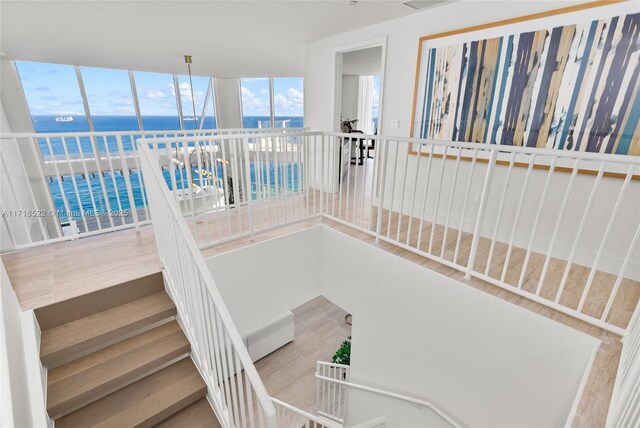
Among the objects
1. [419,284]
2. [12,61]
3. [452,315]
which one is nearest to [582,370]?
[452,315]

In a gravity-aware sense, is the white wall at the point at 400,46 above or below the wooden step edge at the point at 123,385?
above

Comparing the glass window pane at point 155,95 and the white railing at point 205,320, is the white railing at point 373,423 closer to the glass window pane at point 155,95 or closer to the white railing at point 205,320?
the white railing at point 205,320

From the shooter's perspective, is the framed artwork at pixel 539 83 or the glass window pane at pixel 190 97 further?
the glass window pane at pixel 190 97

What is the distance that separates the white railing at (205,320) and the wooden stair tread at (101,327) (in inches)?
5.9

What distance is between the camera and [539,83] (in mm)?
2418

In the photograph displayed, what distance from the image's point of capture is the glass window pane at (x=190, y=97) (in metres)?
7.29

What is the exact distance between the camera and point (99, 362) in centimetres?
183

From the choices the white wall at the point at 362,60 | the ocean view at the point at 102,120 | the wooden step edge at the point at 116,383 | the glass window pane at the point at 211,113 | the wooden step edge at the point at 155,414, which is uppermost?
the white wall at the point at 362,60

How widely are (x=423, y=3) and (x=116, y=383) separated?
404 centimetres

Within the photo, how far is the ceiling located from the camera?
280 centimetres

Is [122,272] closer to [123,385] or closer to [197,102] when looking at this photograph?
[123,385]

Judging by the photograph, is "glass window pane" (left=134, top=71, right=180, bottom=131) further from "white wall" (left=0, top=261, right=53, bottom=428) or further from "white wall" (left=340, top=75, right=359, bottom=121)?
"white wall" (left=0, top=261, right=53, bottom=428)

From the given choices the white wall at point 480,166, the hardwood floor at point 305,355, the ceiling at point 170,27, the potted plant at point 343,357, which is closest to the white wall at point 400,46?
the white wall at point 480,166

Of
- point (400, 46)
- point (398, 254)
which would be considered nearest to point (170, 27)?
point (400, 46)
